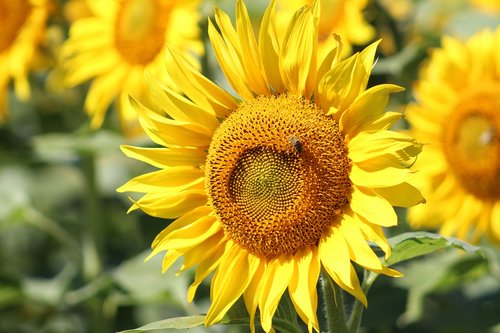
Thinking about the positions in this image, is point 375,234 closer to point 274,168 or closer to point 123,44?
point 274,168

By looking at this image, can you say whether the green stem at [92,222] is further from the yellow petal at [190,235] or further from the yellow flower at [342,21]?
the yellow petal at [190,235]

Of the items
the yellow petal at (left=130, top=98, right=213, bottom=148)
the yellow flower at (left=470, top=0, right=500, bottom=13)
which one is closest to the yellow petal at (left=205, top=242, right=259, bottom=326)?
the yellow petal at (left=130, top=98, right=213, bottom=148)

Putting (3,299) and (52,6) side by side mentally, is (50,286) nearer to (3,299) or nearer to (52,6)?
(3,299)

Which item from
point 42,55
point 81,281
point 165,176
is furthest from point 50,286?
point 165,176

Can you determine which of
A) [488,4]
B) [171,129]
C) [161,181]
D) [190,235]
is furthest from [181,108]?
[488,4]

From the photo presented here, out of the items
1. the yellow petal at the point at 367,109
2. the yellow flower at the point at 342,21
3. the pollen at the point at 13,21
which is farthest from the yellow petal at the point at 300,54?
the pollen at the point at 13,21
